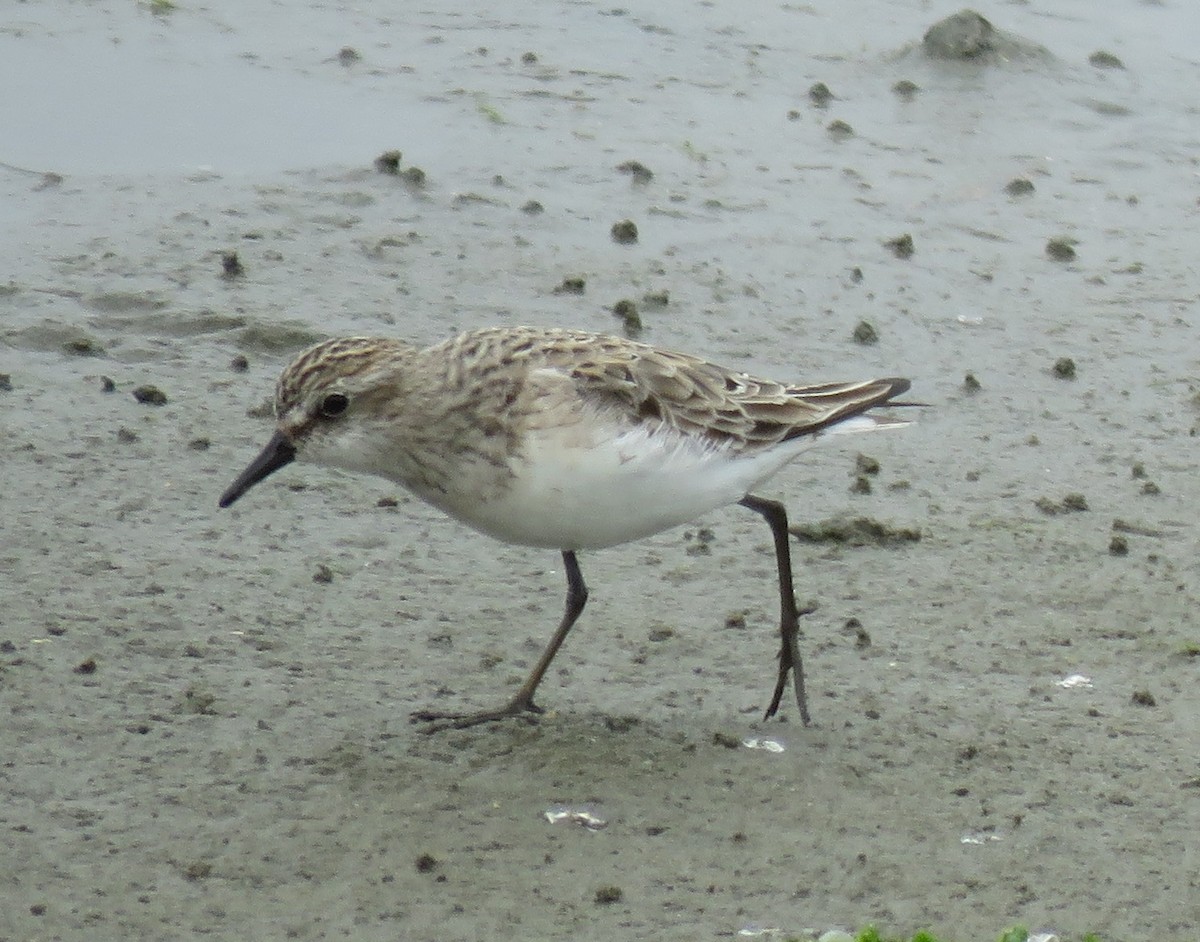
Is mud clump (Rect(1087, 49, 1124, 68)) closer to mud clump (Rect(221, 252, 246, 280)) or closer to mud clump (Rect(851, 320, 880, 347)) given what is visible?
mud clump (Rect(851, 320, 880, 347))

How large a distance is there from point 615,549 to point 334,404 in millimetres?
1686

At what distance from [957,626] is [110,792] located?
303 cm

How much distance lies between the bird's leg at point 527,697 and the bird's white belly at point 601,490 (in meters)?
0.32

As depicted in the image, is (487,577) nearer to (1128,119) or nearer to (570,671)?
(570,671)

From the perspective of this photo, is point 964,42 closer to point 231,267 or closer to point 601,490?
point 231,267

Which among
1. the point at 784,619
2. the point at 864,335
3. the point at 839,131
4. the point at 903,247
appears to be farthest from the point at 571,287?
the point at 784,619

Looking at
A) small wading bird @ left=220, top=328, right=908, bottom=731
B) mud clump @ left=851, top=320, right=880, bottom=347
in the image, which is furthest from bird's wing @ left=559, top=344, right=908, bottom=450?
mud clump @ left=851, top=320, right=880, bottom=347

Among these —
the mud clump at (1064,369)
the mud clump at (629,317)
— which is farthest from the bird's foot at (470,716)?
the mud clump at (1064,369)

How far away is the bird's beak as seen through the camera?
6035 mm

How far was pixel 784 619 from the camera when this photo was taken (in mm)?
6273

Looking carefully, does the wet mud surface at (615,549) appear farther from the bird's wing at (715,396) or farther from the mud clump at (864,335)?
A: the bird's wing at (715,396)

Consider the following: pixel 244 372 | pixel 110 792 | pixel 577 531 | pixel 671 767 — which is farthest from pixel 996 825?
pixel 244 372

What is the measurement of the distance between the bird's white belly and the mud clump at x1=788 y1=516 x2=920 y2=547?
1352 mm

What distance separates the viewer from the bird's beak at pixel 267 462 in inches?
238
